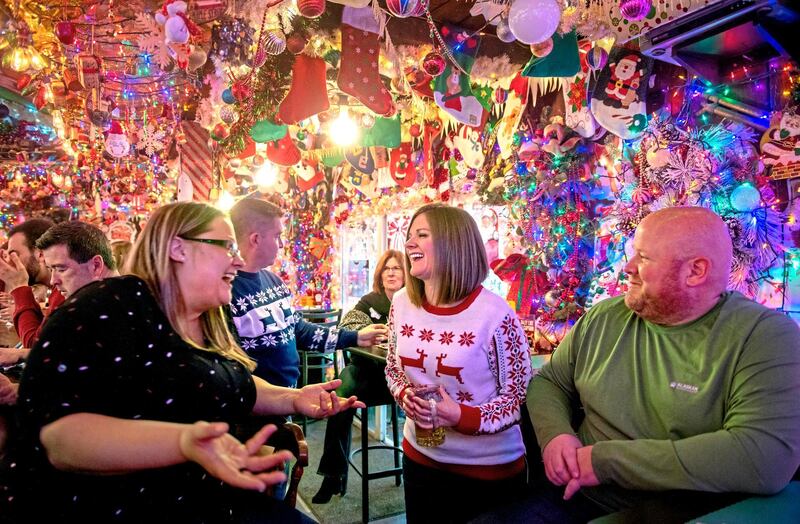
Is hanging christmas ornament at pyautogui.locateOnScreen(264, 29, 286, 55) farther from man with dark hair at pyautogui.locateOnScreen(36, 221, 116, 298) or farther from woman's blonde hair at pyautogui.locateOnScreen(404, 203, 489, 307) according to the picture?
woman's blonde hair at pyautogui.locateOnScreen(404, 203, 489, 307)

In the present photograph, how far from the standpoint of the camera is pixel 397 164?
5234 millimetres

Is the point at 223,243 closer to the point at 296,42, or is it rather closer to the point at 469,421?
the point at 469,421

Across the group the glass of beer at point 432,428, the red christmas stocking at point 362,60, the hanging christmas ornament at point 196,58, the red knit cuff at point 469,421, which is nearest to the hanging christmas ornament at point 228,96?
the hanging christmas ornament at point 196,58

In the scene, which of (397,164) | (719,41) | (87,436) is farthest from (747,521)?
(397,164)

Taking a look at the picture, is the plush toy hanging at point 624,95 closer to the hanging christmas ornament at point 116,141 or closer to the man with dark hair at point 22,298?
the man with dark hair at point 22,298

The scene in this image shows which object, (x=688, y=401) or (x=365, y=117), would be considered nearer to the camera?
(x=688, y=401)

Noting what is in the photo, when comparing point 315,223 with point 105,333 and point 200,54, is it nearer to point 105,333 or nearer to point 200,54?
point 200,54

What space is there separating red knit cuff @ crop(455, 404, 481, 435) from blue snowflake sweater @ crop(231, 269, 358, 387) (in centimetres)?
111

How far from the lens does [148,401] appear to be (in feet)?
3.80

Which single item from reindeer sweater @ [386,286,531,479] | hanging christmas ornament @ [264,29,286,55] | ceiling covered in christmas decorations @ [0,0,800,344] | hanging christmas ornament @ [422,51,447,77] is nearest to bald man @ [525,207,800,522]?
reindeer sweater @ [386,286,531,479]

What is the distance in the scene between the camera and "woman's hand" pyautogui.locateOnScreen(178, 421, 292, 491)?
3.01ft

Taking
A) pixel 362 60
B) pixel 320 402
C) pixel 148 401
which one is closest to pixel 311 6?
pixel 362 60

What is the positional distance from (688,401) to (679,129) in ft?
5.40

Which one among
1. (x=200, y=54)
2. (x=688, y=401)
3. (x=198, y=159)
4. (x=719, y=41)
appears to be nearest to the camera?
(x=688, y=401)
